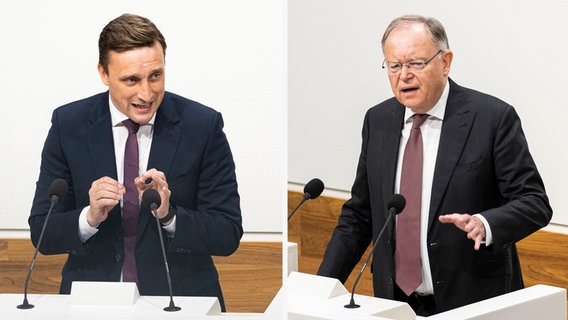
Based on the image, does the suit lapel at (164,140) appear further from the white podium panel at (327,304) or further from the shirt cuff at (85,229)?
the white podium panel at (327,304)

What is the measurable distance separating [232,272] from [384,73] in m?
1.43

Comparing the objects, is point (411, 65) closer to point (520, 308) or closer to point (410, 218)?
point (410, 218)

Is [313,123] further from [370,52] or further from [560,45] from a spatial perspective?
[560,45]

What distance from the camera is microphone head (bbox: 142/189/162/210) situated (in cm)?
264

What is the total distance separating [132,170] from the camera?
2.66 meters

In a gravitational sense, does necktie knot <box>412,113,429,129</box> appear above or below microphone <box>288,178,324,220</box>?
above

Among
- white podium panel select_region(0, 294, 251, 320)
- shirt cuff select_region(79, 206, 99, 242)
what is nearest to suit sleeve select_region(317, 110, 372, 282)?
white podium panel select_region(0, 294, 251, 320)

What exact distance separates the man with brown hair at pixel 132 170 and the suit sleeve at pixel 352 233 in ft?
1.68

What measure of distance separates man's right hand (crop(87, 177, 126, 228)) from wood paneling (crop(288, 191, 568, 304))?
1.41 m

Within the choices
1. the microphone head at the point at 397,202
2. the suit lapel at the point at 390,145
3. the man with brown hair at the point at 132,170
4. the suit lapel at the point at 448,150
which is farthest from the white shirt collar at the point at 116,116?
the suit lapel at the point at 448,150

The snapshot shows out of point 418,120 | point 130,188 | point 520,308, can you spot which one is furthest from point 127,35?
point 520,308

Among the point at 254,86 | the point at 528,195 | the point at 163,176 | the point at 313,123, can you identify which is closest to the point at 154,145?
the point at 163,176

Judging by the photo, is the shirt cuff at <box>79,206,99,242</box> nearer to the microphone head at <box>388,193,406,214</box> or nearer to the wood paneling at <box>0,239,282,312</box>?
the wood paneling at <box>0,239,282,312</box>

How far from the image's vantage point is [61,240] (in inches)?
105
